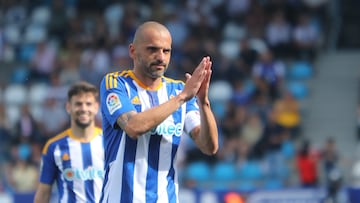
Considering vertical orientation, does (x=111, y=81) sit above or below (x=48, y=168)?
above

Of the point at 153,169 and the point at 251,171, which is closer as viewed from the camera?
the point at 153,169

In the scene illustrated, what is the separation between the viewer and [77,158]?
8.55 m

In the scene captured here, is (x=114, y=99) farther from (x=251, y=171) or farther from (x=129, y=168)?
(x=251, y=171)

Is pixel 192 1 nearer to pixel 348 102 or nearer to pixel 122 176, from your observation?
pixel 348 102

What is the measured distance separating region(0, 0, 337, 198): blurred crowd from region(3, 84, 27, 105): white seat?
22 millimetres

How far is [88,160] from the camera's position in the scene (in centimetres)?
856

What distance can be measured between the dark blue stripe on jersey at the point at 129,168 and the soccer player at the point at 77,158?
2.07 metres

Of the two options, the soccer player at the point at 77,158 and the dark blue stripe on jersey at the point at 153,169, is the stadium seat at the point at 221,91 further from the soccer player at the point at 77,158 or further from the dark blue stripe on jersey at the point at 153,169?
the dark blue stripe on jersey at the point at 153,169

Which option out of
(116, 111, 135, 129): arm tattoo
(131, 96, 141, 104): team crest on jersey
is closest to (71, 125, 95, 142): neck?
(131, 96, 141, 104): team crest on jersey

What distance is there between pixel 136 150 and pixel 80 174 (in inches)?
88.7

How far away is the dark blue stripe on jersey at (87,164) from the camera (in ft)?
27.3

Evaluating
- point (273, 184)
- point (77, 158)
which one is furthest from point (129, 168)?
point (273, 184)

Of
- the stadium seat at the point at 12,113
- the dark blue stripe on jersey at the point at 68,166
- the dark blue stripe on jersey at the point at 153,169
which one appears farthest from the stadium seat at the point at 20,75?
the dark blue stripe on jersey at the point at 153,169

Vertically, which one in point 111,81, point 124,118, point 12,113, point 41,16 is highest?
point 41,16
